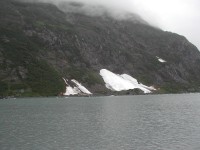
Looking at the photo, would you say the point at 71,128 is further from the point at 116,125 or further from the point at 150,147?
the point at 150,147

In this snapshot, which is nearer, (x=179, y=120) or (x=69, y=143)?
(x=69, y=143)

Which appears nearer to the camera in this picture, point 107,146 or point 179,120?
point 107,146

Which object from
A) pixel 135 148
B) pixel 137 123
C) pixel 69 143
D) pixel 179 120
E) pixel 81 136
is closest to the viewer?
pixel 135 148

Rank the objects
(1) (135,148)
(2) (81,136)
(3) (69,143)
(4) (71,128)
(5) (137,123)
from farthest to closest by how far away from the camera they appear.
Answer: (5) (137,123)
(4) (71,128)
(2) (81,136)
(3) (69,143)
(1) (135,148)

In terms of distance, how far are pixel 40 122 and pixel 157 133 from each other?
30.9m

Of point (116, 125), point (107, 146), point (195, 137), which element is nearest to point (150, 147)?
point (107, 146)

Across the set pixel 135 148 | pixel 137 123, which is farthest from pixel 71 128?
pixel 135 148

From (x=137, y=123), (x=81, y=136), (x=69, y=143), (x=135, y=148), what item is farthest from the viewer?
(x=137, y=123)

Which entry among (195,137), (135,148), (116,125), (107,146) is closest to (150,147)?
(135,148)

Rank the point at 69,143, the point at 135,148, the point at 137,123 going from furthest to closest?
1. the point at 137,123
2. the point at 69,143
3. the point at 135,148

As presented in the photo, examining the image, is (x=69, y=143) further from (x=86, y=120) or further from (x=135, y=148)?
(x=86, y=120)

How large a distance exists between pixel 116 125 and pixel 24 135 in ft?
69.7

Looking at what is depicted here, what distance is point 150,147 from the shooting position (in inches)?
2164

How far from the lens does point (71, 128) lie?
7550 centimetres
